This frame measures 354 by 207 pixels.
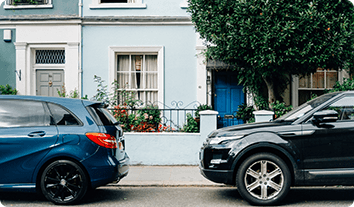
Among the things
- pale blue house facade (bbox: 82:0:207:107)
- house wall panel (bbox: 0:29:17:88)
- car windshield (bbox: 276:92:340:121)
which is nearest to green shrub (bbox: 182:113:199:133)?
pale blue house facade (bbox: 82:0:207:107)

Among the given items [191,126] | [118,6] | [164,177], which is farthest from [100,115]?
[118,6]

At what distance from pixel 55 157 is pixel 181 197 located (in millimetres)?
2262

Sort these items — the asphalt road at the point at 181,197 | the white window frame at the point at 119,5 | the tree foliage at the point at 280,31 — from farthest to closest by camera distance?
1. the white window frame at the point at 119,5
2. the tree foliage at the point at 280,31
3. the asphalt road at the point at 181,197

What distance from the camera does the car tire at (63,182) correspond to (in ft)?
17.3

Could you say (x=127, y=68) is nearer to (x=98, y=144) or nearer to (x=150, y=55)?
(x=150, y=55)

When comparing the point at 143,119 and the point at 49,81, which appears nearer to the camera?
the point at 143,119

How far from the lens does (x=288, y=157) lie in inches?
208

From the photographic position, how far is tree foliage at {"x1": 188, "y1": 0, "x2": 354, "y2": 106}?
8027 mm

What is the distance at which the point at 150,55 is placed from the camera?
37.2 ft

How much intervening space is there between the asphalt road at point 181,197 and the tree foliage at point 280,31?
3324 mm

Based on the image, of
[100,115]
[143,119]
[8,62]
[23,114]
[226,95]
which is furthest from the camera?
[8,62]

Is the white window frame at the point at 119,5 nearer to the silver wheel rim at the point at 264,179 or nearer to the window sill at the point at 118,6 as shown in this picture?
the window sill at the point at 118,6

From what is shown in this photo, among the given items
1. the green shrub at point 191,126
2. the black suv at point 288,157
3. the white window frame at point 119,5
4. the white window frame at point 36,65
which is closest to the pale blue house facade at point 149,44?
the white window frame at point 119,5

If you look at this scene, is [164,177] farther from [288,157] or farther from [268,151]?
[288,157]
